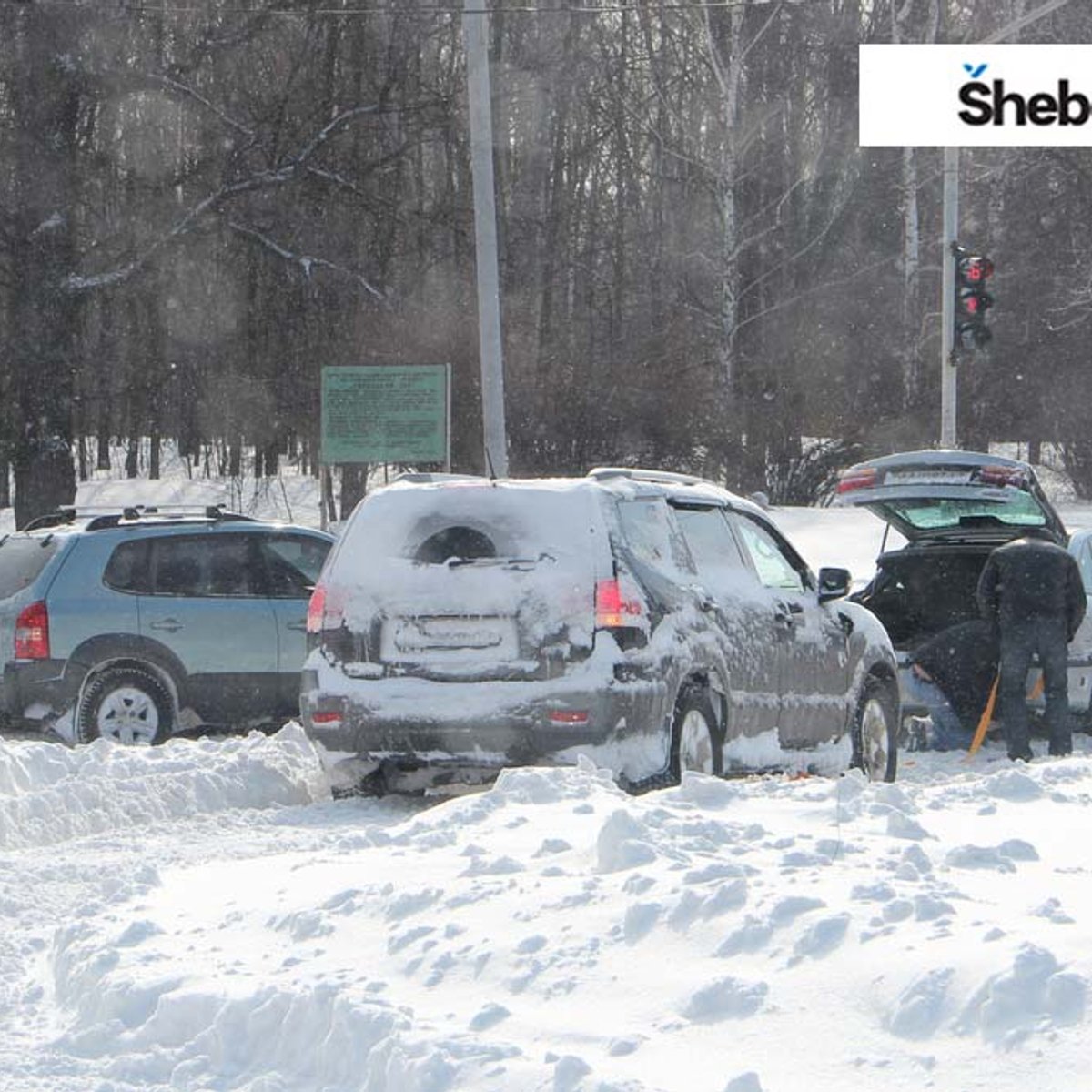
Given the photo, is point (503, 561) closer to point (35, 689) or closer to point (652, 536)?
point (652, 536)

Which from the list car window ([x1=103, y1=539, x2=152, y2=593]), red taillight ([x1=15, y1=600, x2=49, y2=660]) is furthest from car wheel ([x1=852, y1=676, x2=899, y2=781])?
red taillight ([x1=15, y1=600, x2=49, y2=660])

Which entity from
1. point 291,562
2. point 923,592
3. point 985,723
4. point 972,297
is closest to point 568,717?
point 985,723

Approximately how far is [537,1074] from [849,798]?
2.99 metres

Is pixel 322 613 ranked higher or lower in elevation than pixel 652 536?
lower

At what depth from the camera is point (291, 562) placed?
44.7 ft

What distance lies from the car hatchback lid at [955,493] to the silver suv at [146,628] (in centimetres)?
374

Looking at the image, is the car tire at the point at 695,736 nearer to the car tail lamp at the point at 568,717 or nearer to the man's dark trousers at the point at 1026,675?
the car tail lamp at the point at 568,717

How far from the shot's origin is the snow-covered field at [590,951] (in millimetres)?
4703

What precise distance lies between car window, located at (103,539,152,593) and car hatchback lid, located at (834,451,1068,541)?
14.4 ft

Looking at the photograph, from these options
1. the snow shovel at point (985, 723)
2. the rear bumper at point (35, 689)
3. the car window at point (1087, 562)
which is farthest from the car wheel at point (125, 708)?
the car window at point (1087, 562)

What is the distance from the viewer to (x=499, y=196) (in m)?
38.8

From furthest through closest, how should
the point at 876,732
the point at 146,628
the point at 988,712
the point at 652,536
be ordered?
the point at 146,628, the point at 988,712, the point at 876,732, the point at 652,536

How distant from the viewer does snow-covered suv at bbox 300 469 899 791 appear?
932 centimetres

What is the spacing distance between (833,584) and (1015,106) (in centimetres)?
2649
